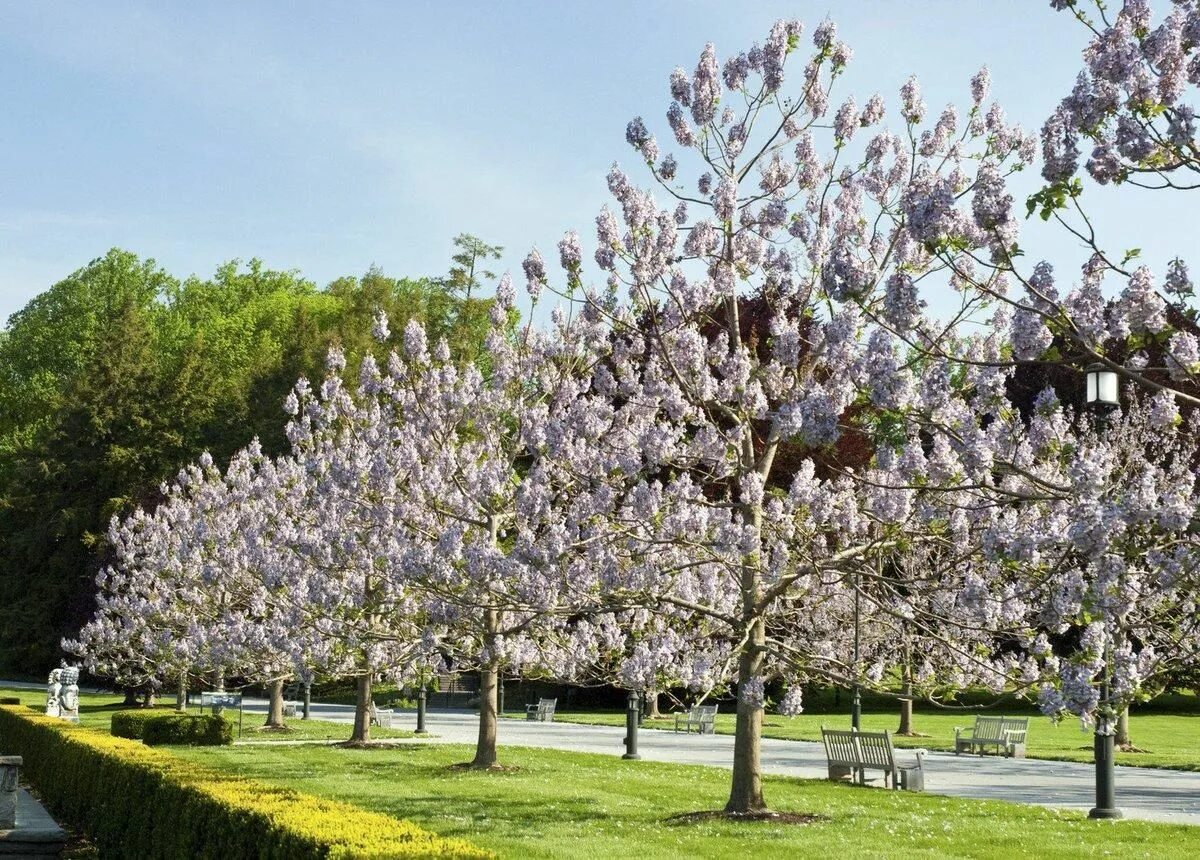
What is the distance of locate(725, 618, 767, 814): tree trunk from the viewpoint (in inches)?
604

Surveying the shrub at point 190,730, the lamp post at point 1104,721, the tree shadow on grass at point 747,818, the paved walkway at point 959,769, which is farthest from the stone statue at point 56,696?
the lamp post at point 1104,721

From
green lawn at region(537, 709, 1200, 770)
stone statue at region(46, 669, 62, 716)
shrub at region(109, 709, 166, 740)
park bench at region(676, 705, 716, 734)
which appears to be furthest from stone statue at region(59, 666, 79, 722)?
green lawn at region(537, 709, 1200, 770)

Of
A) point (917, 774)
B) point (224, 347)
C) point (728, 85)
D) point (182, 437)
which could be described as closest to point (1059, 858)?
point (917, 774)

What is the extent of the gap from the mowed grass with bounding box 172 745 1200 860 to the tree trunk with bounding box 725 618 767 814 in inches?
22.8

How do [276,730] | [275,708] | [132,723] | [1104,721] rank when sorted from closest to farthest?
[1104,721] → [132,723] → [276,730] → [275,708]

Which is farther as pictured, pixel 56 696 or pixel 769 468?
pixel 56 696

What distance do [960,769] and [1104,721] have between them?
1210 cm

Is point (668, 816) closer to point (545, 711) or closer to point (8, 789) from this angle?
point (8, 789)

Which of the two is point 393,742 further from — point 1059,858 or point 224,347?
point 224,347

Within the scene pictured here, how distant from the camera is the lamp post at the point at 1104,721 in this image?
7484mm

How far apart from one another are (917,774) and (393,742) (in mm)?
12195

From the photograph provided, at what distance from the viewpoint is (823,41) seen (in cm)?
1570

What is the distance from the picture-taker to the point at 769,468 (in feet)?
59.5

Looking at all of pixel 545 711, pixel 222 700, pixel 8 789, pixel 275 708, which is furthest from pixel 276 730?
pixel 8 789
